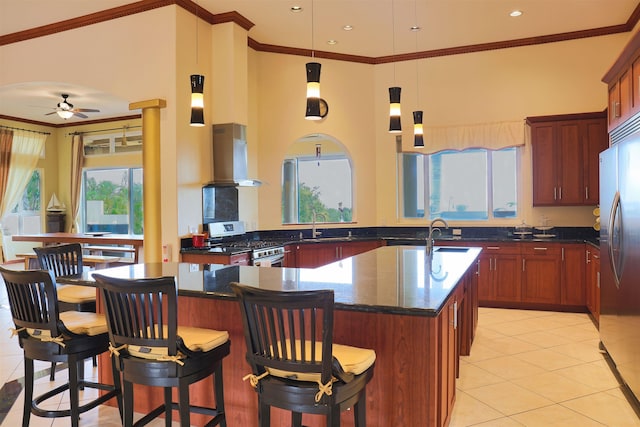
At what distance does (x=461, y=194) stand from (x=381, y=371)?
5.08 meters

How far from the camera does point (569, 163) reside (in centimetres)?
582

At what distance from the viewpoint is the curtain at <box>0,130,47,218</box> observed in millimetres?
9242

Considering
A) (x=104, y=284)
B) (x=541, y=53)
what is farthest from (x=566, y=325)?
(x=104, y=284)

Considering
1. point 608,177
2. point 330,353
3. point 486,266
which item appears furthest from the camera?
point 486,266

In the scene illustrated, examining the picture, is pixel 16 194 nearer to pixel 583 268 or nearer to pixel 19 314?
pixel 19 314

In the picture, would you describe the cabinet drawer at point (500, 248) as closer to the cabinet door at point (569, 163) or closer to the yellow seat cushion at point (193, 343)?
the cabinet door at point (569, 163)

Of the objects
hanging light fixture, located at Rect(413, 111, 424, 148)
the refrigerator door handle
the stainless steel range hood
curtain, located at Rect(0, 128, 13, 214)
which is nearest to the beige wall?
the stainless steel range hood

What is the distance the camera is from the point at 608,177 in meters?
3.82

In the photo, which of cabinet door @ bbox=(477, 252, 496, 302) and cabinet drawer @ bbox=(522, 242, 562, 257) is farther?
cabinet door @ bbox=(477, 252, 496, 302)

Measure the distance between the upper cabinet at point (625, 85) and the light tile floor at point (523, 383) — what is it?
6.72 ft

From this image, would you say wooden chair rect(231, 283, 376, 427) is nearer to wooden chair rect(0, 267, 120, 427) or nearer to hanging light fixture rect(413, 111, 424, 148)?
wooden chair rect(0, 267, 120, 427)

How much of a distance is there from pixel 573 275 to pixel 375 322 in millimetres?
4388

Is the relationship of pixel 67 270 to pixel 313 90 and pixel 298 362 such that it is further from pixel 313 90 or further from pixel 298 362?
pixel 298 362

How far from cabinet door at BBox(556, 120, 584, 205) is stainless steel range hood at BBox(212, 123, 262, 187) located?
398 cm
